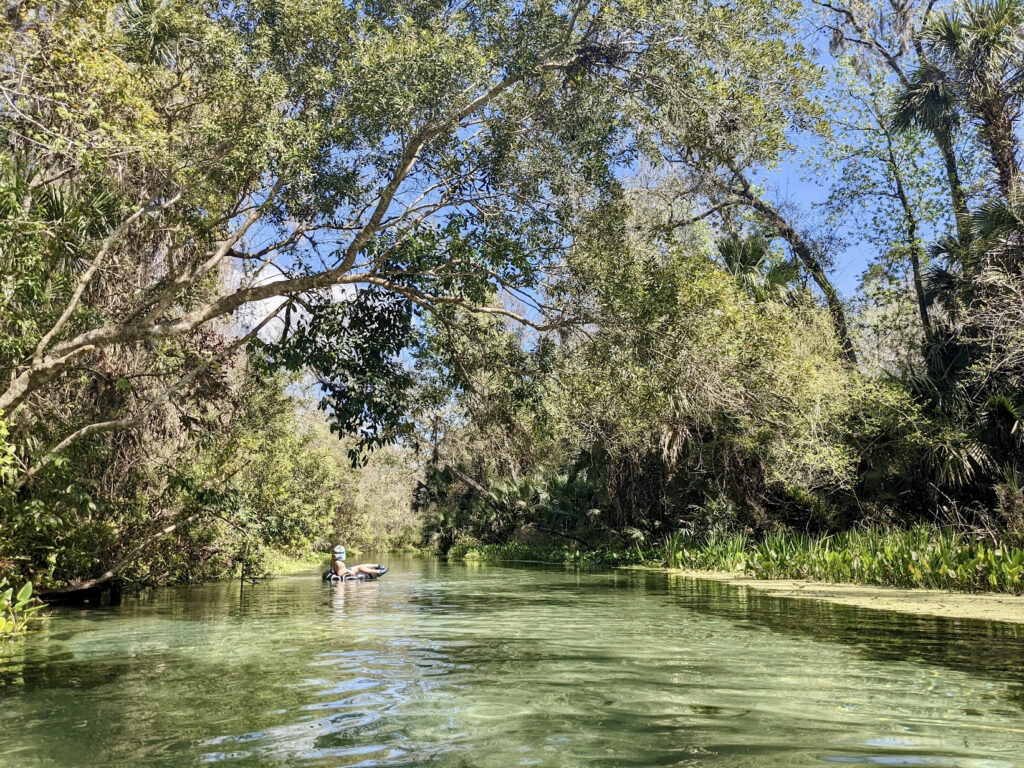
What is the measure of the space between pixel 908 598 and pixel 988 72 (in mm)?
15093

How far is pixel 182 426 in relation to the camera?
1448 centimetres

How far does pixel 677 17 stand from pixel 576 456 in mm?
21632

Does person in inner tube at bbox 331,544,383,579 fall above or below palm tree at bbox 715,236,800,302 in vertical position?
below

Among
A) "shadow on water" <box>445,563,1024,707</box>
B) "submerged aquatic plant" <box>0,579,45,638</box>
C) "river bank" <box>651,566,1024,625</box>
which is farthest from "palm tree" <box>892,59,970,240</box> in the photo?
"submerged aquatic plant" <box>0,579,45,638</box>

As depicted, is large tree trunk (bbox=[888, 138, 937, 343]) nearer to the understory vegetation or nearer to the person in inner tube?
the understory vegetation

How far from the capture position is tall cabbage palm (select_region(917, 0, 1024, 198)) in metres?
20.2

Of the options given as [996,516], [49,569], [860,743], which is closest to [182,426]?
[49,569]

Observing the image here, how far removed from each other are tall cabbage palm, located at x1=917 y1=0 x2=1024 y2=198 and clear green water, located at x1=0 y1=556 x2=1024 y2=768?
632 inches

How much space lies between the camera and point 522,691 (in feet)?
18.5

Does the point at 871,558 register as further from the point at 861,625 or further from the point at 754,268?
the point at 754,268

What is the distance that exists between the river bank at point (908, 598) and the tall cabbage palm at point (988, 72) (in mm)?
11435

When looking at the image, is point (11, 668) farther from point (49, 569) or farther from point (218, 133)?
point (218, 133)

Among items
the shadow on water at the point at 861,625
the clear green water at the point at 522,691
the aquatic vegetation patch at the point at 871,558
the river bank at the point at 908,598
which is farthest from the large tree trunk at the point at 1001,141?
the clear green water at the point at 522,691

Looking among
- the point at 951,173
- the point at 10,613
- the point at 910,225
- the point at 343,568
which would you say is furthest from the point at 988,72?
the point at 10,613
